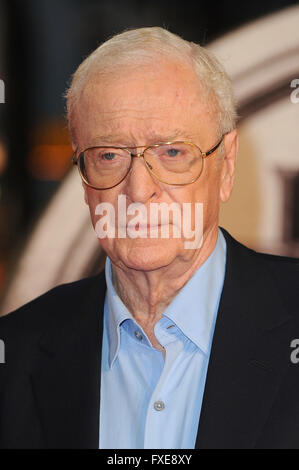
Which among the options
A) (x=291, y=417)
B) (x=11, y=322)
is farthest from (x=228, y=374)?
(x=11, y=322)

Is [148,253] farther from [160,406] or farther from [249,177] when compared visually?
[249,177]

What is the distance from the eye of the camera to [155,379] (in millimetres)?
1028

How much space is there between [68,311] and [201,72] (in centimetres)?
54

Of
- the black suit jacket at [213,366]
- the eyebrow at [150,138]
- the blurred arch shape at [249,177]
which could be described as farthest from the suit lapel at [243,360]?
the blurred arch shape at [249,177]

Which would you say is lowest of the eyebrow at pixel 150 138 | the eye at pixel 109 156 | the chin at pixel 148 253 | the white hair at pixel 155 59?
the chin at pixel 148 253

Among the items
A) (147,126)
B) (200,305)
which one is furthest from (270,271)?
(147,126)

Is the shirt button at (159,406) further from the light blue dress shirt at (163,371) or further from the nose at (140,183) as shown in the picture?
the nose at (140,183)

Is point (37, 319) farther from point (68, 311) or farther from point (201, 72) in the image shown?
point (201, 72)

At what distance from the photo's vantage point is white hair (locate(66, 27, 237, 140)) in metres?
0.97

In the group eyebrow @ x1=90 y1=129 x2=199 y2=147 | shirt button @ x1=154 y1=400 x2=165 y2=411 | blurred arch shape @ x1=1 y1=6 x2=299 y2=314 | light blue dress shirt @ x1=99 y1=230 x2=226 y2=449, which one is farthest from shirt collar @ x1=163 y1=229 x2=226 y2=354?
blurred arch shape @ x1=1 y1=6 x2=299 y2=314

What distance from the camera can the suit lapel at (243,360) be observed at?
926mm

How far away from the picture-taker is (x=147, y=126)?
96 cm

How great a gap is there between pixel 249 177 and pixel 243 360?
62 cm

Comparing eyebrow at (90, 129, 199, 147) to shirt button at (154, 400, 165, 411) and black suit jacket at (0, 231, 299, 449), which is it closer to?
black suit jacket at (0, 231, 299, 449)
